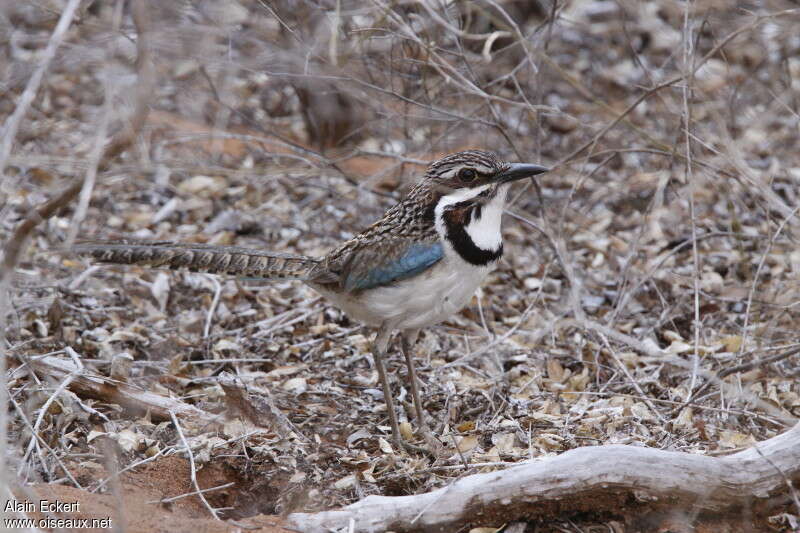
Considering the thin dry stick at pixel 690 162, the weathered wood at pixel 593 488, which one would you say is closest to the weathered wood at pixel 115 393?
the weathered wood at pixel 593 488

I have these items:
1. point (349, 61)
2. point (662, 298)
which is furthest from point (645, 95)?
point (349, 61)

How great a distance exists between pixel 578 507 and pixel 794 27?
4.56 m

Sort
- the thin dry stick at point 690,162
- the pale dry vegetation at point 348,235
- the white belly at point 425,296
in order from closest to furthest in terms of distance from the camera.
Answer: the pale dry vegetation at point 348,235, the white belly at point 425,296, the thin dry stick at point 690,162

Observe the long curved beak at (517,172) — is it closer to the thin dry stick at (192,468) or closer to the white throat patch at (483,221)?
the white throat patch at (483,221)

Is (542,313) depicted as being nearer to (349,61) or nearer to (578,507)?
(349,61)

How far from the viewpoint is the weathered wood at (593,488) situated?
14.0 ft

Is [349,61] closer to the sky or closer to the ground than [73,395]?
closer to the sky

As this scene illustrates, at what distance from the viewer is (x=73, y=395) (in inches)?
212

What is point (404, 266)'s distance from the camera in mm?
5234

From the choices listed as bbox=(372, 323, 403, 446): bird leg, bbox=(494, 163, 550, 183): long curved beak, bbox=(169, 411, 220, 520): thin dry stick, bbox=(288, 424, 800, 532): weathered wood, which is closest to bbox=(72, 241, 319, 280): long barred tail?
bbox=(372, 323, 403, 446): bird leg

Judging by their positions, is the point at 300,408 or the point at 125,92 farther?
the point at 125,92

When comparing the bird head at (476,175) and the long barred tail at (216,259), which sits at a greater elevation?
the bird head at (476,175)

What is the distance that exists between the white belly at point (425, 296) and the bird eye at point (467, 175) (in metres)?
0.44

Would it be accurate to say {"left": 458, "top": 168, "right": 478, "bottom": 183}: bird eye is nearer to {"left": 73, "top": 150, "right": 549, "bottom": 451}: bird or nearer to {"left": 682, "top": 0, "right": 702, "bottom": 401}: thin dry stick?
{"left": 73, "top": 150, "right": 549, "bottom": 451}: bird
